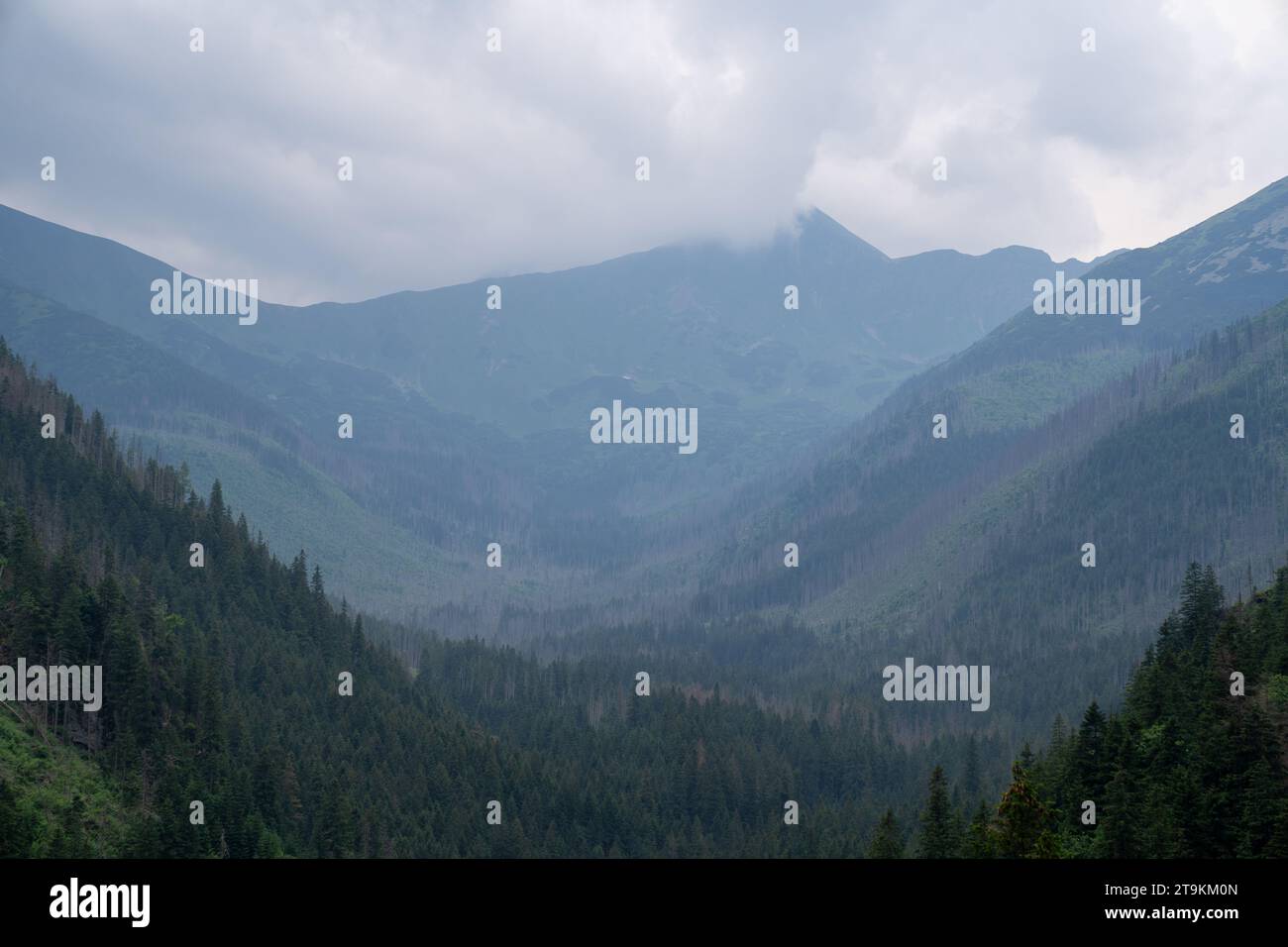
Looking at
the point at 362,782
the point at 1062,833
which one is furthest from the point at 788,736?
the point at 1062,833

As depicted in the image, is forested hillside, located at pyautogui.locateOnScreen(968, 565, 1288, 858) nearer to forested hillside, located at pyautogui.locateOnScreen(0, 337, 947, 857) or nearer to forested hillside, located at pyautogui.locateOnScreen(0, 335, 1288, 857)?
forested hillside, located at pyautogui.locateOnScreen(0, 335, 1288, 857)

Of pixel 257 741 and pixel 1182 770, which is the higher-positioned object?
pixel 1182 770
